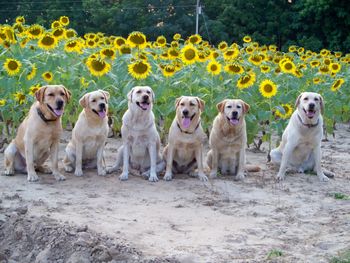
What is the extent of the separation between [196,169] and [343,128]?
5.24 meters

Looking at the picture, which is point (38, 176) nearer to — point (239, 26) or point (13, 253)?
point (13, 253)

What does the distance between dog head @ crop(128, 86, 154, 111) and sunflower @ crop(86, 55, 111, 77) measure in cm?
107

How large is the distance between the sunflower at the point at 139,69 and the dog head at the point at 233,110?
46.8 inches

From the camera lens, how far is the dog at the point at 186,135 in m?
6.98

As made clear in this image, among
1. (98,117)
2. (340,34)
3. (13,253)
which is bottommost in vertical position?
(13,253)

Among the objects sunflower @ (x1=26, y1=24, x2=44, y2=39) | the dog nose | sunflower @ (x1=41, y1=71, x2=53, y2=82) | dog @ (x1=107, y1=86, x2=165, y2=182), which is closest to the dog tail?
dog @ (x1=107, y1=86, x2=165, y2=182)

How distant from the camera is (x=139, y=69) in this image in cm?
781

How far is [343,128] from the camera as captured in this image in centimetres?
1173

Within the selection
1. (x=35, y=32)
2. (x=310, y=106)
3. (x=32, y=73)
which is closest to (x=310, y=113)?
(x=310, y=106)

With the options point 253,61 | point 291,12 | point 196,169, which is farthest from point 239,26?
point 196,169

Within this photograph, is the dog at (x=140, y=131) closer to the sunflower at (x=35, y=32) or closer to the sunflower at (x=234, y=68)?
the sunflower at (x=234, y=68)

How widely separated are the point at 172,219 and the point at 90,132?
191cm

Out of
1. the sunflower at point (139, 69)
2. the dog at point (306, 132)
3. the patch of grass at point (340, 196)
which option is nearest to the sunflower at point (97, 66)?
the sunflower at point (139, 69)

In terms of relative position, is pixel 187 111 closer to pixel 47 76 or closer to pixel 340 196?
pixel 340 196
